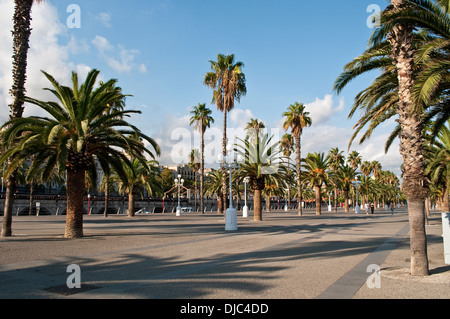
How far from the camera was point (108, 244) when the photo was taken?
39.5 ft

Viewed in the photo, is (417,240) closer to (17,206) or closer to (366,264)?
(366,264)

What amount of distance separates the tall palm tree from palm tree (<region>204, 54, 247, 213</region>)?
17.8 metres

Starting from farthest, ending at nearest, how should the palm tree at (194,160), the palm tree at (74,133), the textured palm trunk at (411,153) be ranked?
the palm tree at (194,160), the palm tree at (74,133), the textured palm trunk at (411,153)

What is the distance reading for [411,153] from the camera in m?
7.58

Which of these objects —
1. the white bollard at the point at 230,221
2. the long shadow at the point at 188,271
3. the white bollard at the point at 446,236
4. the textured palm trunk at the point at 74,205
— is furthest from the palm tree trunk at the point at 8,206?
the white bollard at the point at 446,236

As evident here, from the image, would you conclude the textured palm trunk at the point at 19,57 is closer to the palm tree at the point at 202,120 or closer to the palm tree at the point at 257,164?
the palm tree at the point at 257,164

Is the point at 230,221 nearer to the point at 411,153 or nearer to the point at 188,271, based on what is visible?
the point at 188,271

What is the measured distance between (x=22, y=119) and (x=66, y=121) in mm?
1627

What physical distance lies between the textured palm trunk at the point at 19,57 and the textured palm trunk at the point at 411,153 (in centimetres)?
1449

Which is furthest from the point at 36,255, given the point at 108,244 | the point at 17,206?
the point at 17,206

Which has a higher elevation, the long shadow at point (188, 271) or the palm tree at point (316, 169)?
the palm tree at point (316, 169)

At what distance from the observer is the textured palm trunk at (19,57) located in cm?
1408

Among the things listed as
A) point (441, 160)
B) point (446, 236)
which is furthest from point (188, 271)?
point (441, 160)

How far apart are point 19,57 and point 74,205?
7.12m
